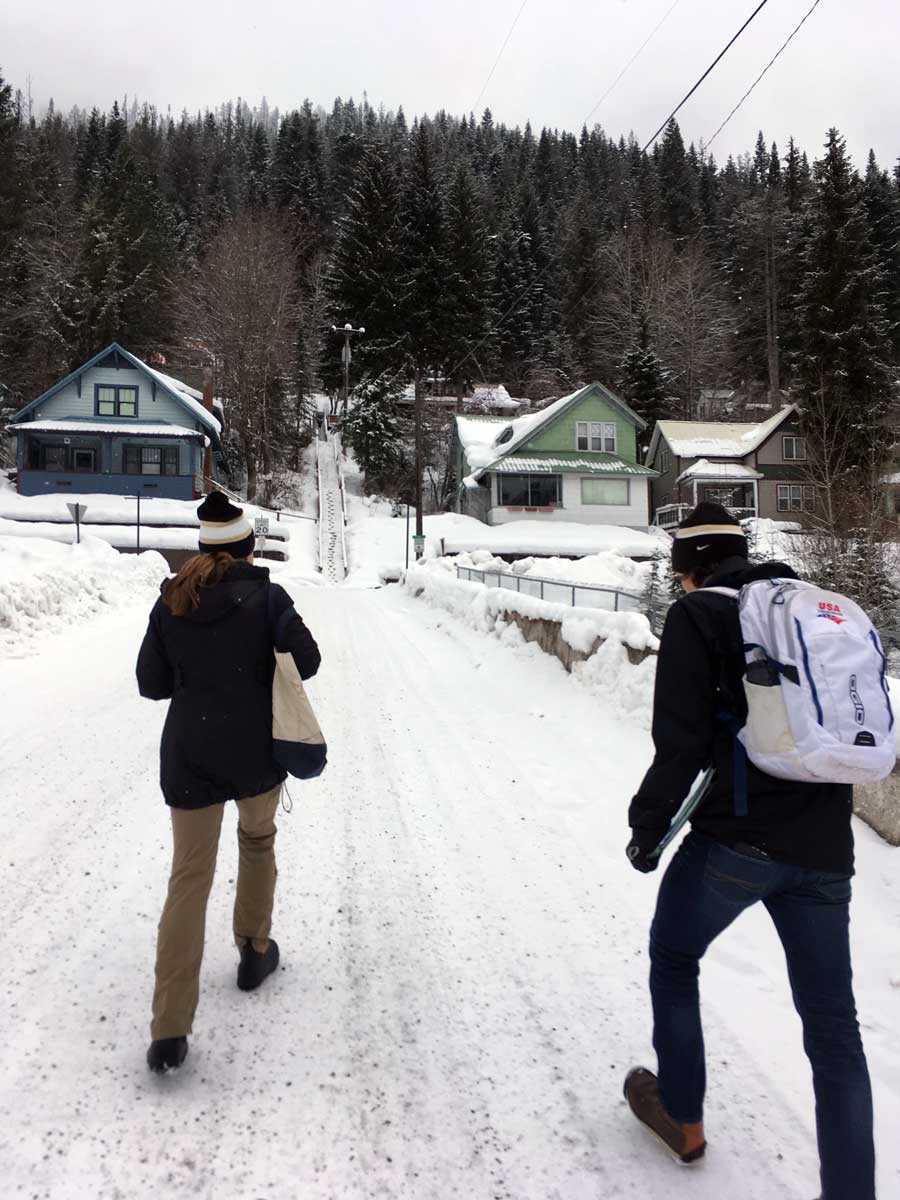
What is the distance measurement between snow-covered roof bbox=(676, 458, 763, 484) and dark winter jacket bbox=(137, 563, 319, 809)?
38.8m

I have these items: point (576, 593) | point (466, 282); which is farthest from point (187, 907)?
point (466, 282)

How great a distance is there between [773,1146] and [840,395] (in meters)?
39.4

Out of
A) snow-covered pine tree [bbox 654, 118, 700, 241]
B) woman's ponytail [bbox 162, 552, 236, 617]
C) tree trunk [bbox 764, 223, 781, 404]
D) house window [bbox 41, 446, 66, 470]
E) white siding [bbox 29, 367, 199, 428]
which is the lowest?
woman's ponytail [bbox 162, 552, 236, 617]

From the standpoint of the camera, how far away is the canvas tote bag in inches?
101

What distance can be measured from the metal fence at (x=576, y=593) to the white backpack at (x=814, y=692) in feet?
20.6

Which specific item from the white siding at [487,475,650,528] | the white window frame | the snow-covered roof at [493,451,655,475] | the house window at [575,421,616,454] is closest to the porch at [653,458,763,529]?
the white siding at [487,475,650,528]

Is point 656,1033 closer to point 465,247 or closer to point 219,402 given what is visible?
point 219,402

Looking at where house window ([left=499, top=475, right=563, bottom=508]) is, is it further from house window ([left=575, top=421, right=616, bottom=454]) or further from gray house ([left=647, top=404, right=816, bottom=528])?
gray house ([left=647, top=404, right=816, bottom=528])

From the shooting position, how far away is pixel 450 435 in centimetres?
4734

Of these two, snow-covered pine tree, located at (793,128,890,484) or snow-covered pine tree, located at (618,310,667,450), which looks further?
snow-covered pine tree, located at (618,310,667,450)

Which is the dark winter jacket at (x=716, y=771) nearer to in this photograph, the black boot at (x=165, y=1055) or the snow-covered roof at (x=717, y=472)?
the black boot at (x=165, y=1055)

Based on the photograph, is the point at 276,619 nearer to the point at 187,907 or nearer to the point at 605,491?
the point at 187,907

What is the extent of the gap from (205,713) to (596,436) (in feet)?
127

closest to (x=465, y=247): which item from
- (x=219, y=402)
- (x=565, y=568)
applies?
(x=219, y=402)
